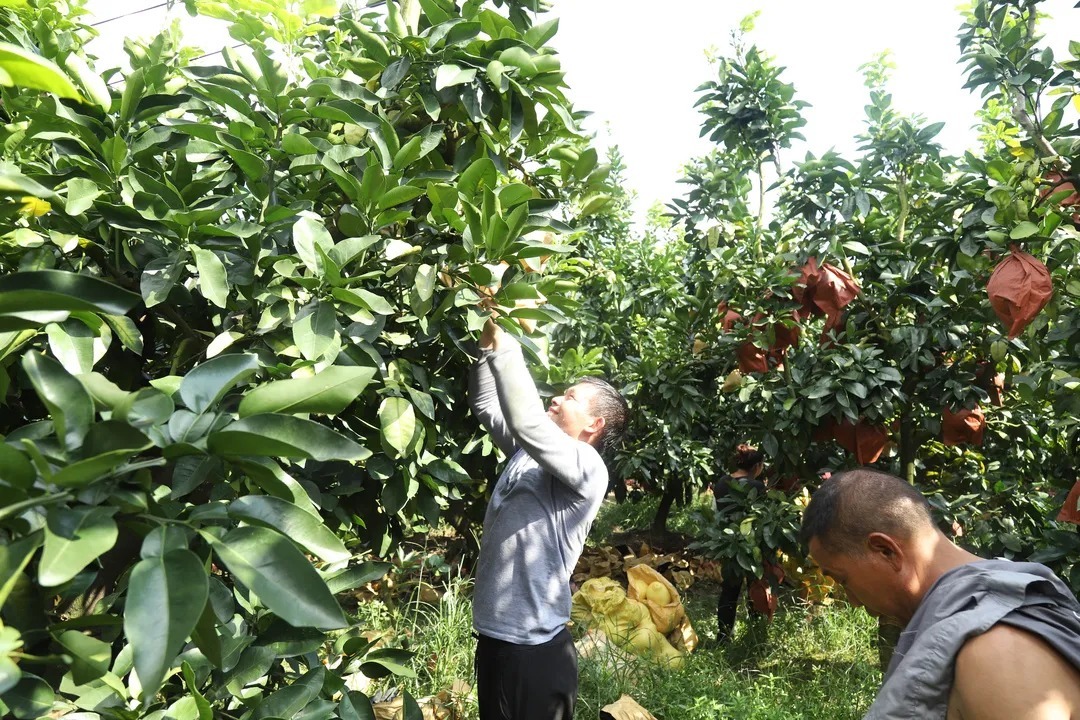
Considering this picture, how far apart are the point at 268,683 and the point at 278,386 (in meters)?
0.81

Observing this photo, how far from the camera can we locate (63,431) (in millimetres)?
635

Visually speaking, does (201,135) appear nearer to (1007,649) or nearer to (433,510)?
(433,510)

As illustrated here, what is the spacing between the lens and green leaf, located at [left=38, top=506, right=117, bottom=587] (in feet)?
1.90

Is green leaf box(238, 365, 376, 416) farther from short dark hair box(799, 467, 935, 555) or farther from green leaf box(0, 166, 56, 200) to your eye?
short dark hair box(799, 467, 935, 555)

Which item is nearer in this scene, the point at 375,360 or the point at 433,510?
the point at 375,360

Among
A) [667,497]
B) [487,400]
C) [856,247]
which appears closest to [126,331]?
[487,400]

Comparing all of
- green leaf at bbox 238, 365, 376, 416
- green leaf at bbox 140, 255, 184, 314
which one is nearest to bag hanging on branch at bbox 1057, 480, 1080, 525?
green leaf at bbox 238, 365, 376, 416

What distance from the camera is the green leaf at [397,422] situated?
1.38 metres

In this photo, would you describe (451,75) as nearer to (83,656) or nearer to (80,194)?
(80,194)

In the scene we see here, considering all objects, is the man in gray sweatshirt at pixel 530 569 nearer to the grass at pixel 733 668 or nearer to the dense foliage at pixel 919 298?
the grass at pixel 733 668

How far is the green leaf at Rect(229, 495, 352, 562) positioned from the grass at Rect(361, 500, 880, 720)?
2.48 meters

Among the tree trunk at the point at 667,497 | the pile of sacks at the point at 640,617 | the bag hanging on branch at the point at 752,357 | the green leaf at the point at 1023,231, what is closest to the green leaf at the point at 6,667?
the green leaf at the point at 1023,231

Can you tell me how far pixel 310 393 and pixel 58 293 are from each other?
22 centimetres

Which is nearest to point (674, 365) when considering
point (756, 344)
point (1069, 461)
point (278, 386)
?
point (756, 344)
